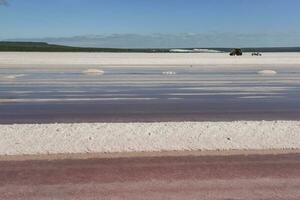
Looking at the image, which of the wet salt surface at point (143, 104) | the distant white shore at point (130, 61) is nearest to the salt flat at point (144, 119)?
the wet salt surface at point (143, 104)

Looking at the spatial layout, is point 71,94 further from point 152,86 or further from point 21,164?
point 21,164

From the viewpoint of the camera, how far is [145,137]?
35.8 ft

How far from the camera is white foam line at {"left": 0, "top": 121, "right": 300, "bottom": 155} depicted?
9.94 meters

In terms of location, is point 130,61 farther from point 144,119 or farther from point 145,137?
point 145,137

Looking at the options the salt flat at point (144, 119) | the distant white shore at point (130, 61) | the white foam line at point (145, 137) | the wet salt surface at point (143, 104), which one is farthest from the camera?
the distant white shore at point (130, 61)

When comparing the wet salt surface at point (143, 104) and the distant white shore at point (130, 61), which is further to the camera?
the distant white shore at point (130, 61)

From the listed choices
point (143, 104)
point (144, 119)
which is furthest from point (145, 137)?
point (143, 104)

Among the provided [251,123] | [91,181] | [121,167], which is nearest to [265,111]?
[251,123]

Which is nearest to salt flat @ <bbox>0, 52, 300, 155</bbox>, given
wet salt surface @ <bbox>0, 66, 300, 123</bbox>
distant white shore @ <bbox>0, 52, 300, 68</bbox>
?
wet salt surface @ <bbox>0, 66, 300, 123</bbox>

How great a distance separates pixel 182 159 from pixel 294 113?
740cm

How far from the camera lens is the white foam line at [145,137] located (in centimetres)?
994

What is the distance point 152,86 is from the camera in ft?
82.5

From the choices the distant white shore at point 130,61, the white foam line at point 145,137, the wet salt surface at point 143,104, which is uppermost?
the white foam line at point 145,137

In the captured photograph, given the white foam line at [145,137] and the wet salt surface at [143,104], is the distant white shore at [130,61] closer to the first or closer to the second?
the wet salt surface at [143,104]
